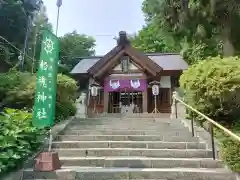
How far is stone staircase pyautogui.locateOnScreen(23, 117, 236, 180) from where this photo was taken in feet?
14.9

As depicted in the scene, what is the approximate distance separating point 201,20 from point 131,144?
8070 millimetres

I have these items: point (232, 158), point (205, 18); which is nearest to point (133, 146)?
point (232, 158)

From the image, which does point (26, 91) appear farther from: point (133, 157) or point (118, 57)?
point (118, 57)

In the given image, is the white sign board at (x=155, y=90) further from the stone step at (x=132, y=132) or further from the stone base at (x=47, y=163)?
the stone base at (x=47, y=163)

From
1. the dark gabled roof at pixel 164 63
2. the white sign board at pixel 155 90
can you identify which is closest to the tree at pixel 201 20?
the dark gabled roof at pixel 164 63

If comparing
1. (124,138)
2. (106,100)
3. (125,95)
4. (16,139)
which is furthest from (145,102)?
(16,139)

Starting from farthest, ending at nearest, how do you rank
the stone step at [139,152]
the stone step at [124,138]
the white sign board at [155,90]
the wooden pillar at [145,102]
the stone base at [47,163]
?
1. the white sign board at [155,90]
2. the wooden pillar at [145,102]
3. the stone step at [124,138]
4. the stone step at [139,152]
5. the stone base at [47,163]

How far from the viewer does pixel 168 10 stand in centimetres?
1245

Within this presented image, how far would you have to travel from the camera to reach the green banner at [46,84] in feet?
17.0

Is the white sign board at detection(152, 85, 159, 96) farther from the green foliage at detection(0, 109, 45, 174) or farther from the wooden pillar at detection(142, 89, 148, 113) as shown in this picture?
the green foliage at detection(0, 109, 45, 174)

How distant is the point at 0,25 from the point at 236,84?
1811 cm

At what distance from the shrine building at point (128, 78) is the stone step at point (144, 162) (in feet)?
29.4

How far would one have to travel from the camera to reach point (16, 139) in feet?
15.6

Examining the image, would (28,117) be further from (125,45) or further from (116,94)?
(116,94)
